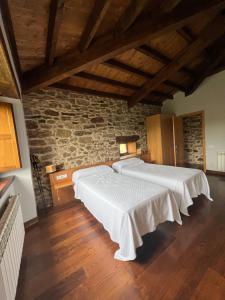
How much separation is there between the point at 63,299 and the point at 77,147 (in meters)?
2.70

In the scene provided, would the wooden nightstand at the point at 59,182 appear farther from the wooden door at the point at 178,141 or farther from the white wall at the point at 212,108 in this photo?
the white wall at the point at 212,108

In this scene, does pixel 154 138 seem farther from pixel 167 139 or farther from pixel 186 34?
pixel 186 34

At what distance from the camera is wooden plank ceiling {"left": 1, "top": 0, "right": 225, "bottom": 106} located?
5.45ft

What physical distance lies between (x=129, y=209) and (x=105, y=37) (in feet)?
8.12

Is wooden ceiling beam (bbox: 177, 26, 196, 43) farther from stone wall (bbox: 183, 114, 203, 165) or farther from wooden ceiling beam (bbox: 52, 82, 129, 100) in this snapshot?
stone wall (bbox: 183, 114, 203, 165)

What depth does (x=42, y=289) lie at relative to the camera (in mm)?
1393

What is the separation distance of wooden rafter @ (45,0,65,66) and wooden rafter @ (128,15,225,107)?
8.67ft

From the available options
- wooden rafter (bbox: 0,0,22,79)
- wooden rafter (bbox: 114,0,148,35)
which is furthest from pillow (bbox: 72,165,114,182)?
wooden rafter (bbox: 114,0,148,35)

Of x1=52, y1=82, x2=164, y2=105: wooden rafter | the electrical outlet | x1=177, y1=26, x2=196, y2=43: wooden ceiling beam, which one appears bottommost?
the electrical outlet

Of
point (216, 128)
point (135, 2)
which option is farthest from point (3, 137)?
point (216, 128)

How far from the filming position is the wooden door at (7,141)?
6.76 ft

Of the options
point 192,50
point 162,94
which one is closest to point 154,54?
point 192,50

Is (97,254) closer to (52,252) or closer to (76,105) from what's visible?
(52,252)

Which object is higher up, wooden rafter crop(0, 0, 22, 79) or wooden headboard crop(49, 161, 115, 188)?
wooden rafter crop(0, 0, 22, 79)
